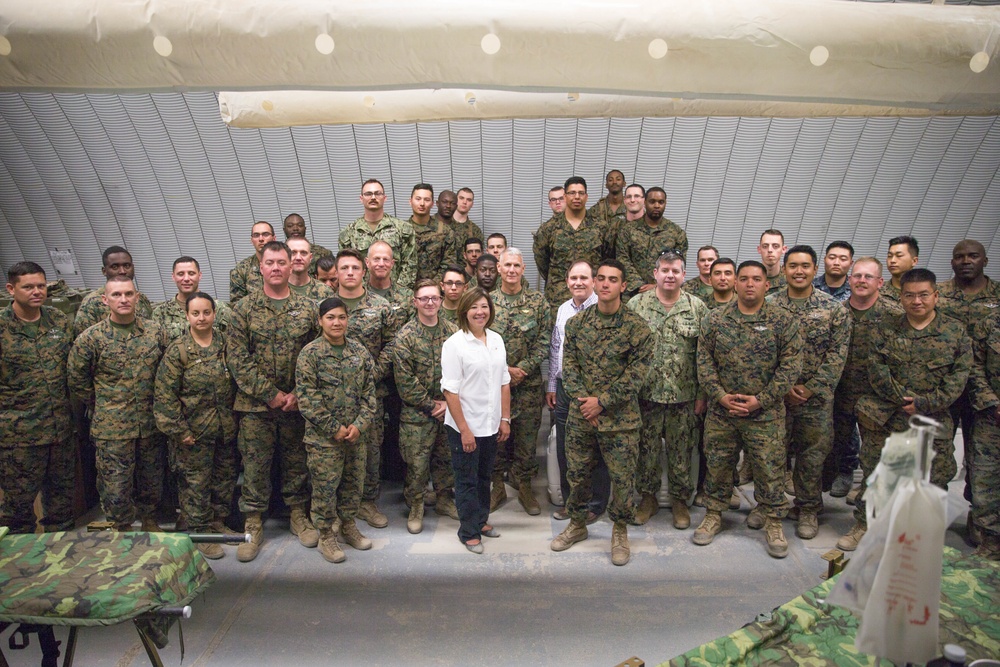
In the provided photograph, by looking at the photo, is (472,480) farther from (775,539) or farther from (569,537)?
(775,539)

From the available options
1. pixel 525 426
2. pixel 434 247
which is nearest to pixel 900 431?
pixel 525 426

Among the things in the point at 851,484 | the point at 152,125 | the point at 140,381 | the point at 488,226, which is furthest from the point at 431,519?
the point at 152,125

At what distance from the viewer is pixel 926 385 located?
4527mm

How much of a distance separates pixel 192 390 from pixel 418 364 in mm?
1548

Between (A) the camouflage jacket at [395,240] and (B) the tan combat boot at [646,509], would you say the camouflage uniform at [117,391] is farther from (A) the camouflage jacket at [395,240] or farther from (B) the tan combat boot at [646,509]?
(B) the tan combat boot at [646,509]

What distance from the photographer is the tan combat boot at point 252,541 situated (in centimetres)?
470

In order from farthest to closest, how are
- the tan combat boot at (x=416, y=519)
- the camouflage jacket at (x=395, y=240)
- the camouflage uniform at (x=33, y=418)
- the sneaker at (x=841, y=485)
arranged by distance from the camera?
the camouflage jacket at (x=395, y=240) → the sneaker at (x=841, y=485) → the tan combat boot at (x=416, y=519) → the camouflage uniform at (x=33, y=418)

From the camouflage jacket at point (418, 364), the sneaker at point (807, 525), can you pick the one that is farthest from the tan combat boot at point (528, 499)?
the sneaker at point (807, 525)

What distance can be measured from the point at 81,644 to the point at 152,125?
7.67 m

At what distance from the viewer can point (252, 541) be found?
4.76 m

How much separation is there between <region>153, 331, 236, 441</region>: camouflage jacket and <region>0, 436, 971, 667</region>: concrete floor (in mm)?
974

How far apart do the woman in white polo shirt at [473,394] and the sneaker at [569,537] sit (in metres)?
0.55

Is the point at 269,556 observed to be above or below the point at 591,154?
below

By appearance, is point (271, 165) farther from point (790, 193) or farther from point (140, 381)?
point (790, 193)
